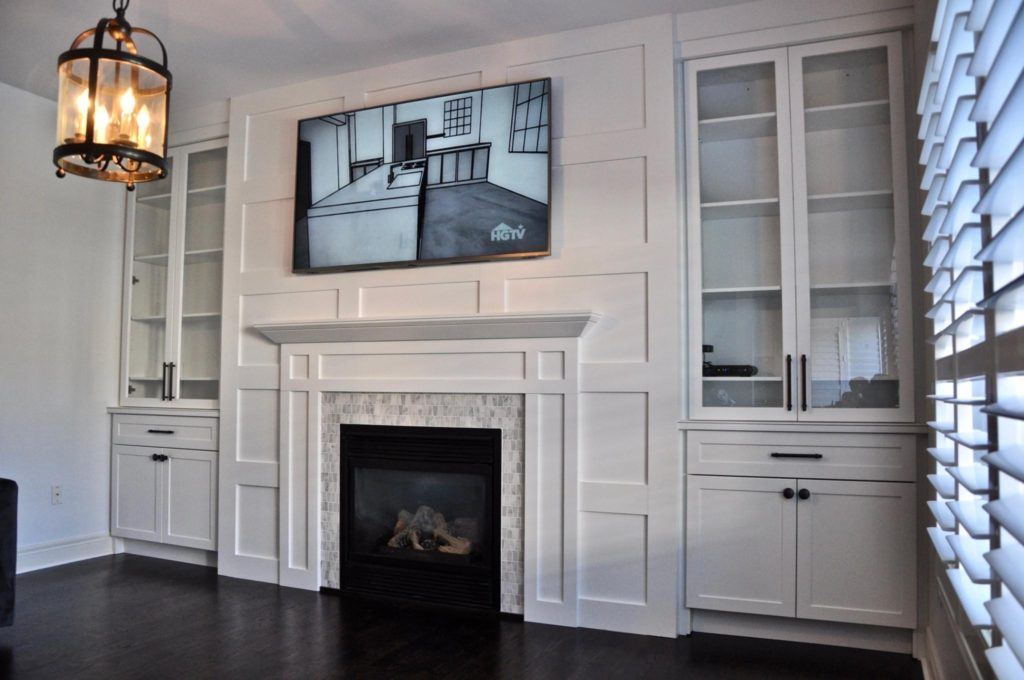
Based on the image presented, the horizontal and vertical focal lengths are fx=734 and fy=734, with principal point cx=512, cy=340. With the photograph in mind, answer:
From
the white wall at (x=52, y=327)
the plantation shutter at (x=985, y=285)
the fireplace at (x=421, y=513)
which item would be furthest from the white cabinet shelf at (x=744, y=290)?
the white wall at (x=52, y=327)

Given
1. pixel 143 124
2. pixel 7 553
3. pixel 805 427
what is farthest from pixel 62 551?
pixel 805 427

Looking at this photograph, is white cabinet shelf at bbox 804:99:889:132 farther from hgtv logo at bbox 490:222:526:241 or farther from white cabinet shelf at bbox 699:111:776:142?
hgtv logo at bbox 490:222:526:241

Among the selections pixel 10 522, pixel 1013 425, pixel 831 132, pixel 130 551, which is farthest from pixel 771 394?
pixel 130 551

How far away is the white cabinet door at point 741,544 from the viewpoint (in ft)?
10.1

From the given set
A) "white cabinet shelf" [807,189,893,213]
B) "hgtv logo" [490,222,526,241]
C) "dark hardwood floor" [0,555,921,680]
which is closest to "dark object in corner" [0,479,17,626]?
"dark hardwood floor" [0,555,921,680]

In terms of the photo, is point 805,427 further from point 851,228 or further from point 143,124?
point 143,124

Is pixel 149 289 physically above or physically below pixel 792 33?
below

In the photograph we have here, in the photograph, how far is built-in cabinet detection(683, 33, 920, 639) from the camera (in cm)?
300

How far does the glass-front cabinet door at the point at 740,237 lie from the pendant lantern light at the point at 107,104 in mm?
2269

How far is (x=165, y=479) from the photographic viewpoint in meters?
4.50

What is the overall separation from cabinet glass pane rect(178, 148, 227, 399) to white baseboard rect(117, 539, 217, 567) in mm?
940

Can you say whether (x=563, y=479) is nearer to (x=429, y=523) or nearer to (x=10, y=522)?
(x=429, y=523)

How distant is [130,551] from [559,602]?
9.87ft

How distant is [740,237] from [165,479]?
11.9ft
